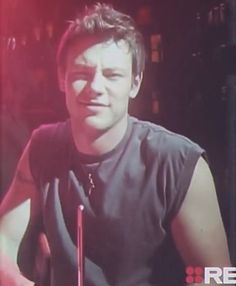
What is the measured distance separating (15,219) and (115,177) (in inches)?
14.0

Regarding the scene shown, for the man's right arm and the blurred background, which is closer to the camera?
the blurred background

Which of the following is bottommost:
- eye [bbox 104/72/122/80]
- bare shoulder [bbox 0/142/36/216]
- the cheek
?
bare shoulder [bbox 0/142/36/216]

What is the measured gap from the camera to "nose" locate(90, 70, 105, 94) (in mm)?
2275

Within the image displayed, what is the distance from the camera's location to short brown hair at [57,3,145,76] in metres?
2.28

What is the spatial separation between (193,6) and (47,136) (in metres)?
0.60

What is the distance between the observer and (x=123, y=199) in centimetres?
232

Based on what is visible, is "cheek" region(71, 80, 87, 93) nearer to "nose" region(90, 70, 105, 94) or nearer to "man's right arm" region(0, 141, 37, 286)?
"nose" region(90, 70, 105, 94)

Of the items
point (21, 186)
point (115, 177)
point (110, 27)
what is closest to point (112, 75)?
point (110, 27)

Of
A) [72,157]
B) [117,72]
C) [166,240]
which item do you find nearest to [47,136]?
[72,157]

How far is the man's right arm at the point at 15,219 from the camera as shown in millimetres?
2387

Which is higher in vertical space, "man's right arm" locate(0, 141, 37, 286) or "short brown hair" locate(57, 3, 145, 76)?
"short brown hair" locate(57, 3, 145, 76)

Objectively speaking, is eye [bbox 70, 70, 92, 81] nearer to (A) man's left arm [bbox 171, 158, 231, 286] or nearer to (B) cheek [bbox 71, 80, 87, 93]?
(B) cheek [bbox 71, 80, 87, 93]

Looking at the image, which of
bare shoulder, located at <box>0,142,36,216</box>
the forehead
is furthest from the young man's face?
bare shoulder, located at <box>0,142,36,216</box>

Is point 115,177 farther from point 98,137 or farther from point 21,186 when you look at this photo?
point 21,186
